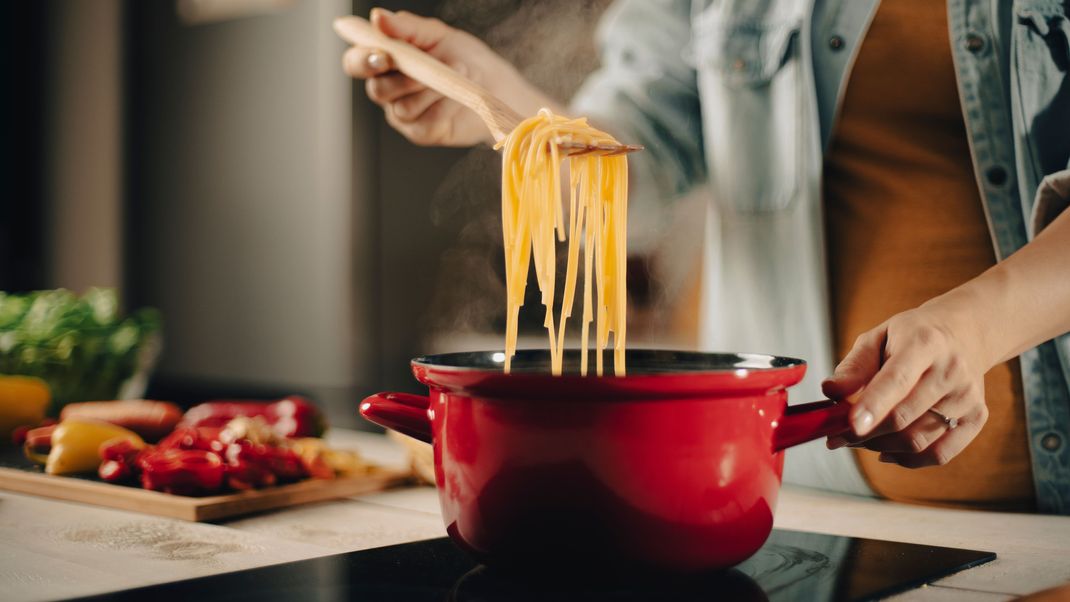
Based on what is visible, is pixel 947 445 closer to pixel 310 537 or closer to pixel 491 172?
pixel 310 537

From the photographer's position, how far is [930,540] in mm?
899

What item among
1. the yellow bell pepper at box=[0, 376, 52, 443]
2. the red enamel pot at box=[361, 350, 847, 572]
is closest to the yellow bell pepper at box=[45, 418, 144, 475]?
the yellow bell pepper at box=[0, 376, 52, 443]

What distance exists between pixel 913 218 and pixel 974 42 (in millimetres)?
219

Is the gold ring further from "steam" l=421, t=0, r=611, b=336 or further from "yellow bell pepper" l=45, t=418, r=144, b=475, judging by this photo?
"steam" l=421, t=0, r=611, b=336

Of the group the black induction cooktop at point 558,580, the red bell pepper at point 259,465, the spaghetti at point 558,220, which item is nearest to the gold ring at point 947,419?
the black induction cooktop at point 558,580

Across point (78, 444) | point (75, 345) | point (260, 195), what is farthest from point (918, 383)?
A: point (260, 195)

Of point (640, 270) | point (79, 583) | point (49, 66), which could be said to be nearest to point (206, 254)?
point (49, 66)

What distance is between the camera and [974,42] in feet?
3.69

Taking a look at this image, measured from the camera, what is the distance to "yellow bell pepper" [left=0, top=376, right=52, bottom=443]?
155 centimetres

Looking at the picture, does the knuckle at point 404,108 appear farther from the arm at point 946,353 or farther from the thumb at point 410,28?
the arm at point 946,353

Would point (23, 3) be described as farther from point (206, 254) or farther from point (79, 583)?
point (79, 583)

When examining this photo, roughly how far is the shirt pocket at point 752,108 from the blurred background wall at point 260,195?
0.82 metres

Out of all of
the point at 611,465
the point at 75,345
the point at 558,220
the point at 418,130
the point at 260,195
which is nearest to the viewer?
the point at 611,465

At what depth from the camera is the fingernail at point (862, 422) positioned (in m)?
0.69
